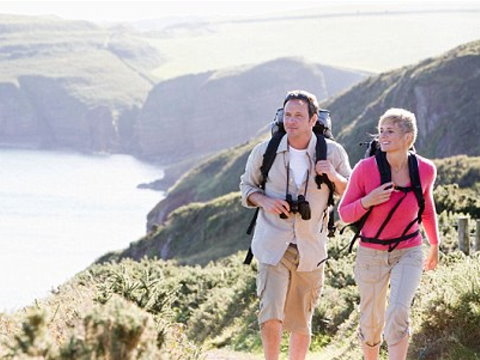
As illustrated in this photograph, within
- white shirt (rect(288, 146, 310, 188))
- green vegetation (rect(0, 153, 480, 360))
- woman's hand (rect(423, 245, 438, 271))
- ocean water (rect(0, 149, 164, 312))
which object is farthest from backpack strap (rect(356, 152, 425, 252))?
ocean water (rect(0, 149, 164, 312))

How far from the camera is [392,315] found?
19.2ft

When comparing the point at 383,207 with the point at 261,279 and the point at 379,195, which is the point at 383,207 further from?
the point at 261,279

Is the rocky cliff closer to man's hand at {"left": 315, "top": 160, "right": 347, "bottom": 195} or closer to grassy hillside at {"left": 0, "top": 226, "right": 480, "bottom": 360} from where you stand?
grassy hillside at {"left": 0, "top": 226, "right": 480, "bottom": 360}

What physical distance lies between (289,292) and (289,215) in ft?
1.97

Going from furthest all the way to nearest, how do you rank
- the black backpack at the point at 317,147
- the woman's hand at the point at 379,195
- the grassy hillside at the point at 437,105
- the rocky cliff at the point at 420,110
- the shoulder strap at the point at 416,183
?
the rocky cliff at the point at 420,110, the grassy hillside at the point at 437,105, the black backpack at the point at 317,147, the shoulder strap at the point at 416,183, the woman's hand at the point at 379,195

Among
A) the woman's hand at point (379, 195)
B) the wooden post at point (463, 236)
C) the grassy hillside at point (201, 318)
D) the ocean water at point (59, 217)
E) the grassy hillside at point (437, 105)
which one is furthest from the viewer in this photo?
the ocean water at point (59, 217)

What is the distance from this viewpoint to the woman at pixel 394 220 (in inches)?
231

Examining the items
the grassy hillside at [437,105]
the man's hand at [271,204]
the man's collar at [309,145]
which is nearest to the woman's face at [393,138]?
the man's collar at [309,145]

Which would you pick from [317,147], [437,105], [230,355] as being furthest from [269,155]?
[437,105]

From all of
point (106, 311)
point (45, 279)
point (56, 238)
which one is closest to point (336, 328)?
point (106, 311)

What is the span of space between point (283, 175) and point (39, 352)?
2.93 meters

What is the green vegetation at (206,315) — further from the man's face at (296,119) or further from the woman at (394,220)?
the man's face at (296,119)

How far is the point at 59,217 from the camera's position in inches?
4409

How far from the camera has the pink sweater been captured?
5.88 m
